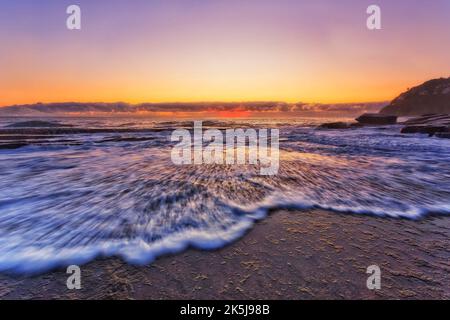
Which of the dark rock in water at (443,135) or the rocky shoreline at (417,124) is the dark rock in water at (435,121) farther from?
the dark rock in water at (443,135)

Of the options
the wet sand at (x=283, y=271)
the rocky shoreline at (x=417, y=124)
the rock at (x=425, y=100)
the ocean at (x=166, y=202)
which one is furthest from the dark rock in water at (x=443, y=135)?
the rock at (x=425, y=100)

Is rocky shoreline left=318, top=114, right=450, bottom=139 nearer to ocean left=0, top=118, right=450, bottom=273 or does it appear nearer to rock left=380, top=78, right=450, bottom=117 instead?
ocean left=0, top=118, right=450, bottom=273

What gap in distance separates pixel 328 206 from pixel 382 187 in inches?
80.3

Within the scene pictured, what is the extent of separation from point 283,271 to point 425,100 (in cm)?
16081

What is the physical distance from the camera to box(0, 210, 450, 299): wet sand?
2.11 m

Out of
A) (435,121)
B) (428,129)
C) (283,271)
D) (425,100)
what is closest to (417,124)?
(435,121)

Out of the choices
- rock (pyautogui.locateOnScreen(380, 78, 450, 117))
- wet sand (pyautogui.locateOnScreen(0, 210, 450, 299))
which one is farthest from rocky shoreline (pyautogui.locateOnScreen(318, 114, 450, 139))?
rock (pyautogui.locateOnScreen(380, 78, 450, 117))

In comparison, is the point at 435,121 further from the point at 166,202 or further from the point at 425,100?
the point at 425,100

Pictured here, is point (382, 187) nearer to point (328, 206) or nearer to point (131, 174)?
point (328, 206)

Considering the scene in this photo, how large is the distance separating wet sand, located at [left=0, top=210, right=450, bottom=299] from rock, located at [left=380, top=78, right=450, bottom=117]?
146 meters

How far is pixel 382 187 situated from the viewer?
5426mm

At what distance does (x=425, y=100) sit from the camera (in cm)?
12506

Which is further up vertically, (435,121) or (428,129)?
(435,121)
